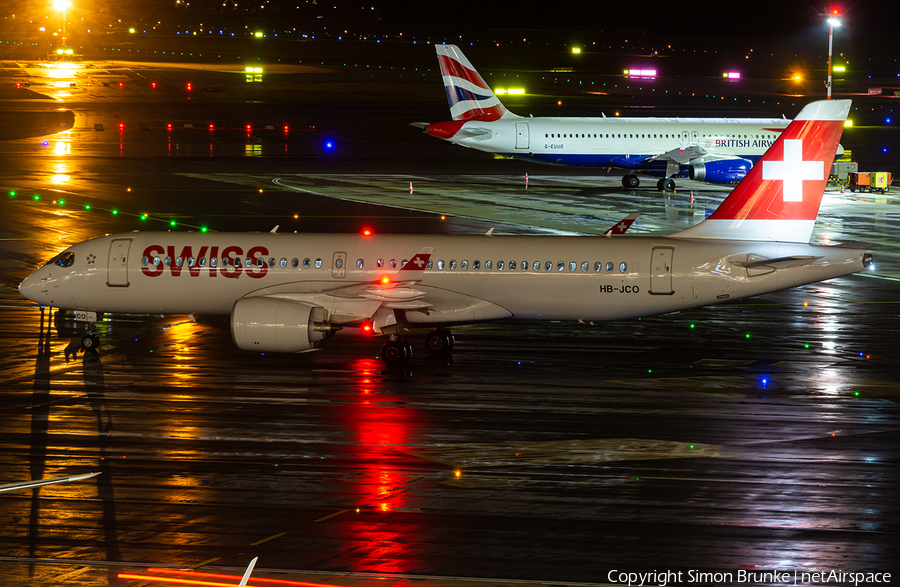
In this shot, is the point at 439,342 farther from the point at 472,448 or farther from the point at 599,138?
the point at 599,138

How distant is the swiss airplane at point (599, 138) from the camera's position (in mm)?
69750

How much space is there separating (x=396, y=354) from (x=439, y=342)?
6.28 feet

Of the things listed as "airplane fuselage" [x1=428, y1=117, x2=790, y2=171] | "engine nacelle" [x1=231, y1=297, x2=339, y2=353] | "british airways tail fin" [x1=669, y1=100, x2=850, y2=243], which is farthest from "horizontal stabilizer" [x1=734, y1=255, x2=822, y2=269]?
"airplane fuselage" [x1=428, y1=117, x2=790, y2=171]

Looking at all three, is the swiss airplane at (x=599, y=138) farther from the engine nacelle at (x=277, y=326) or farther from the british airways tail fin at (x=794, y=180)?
the engine nacelle at (x=277, y=326)

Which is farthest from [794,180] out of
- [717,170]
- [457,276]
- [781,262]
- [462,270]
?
[717,170]

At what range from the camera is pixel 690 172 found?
69.0 meters

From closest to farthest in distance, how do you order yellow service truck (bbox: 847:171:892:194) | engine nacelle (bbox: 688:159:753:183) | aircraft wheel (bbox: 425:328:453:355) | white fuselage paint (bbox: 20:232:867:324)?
white fuselage paint (bbox: 20:232:867:324) → aircraft wheel (bbox: 425:328:453:355) → engine nacelle (bbox: 688:159:753:183) → yellow service truck (bbox: 847:171:892:194)

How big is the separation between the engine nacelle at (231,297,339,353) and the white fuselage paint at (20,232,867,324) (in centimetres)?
103

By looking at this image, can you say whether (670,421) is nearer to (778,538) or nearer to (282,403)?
(778,538)

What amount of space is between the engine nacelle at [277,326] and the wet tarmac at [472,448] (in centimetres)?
93

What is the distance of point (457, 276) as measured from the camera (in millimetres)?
31516

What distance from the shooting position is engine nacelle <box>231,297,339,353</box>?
2934 cm

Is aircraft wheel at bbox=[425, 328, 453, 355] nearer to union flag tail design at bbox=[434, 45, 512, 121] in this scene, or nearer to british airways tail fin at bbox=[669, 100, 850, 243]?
british airways tail fin at bbox=[669, 100, 850, 243]

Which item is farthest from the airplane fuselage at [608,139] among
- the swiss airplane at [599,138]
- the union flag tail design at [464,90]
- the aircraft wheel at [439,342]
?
the aircraft wheel at [439,342]
